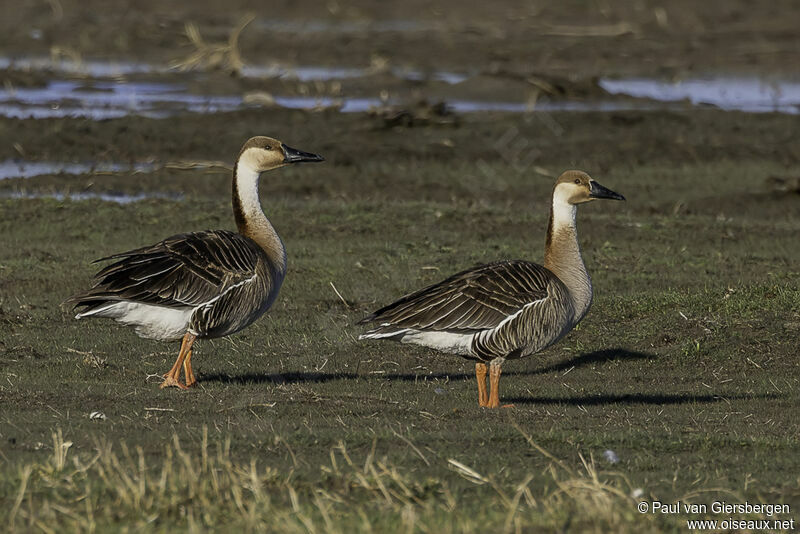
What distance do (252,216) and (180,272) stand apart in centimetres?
126

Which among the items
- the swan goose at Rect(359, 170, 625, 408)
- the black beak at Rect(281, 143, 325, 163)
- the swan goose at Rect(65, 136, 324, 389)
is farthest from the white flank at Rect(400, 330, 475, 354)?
the black beak at Rect(281, 143, 325, 163)

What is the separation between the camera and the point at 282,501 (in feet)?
22.0

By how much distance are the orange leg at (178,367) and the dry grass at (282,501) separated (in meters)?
3.22

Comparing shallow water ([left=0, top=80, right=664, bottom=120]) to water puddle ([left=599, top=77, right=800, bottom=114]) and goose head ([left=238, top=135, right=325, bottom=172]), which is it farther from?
goose head ([left=238, top=135, right=325, bottom=172])

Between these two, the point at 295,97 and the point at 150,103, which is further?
the point at 295,97

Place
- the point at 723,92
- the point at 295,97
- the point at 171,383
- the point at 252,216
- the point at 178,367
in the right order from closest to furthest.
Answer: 1. the point at 171,383
2. the point at 178,367
3. the point at 252,216
4. the point at 295,97
5. the point at 723,92

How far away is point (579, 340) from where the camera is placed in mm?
13336

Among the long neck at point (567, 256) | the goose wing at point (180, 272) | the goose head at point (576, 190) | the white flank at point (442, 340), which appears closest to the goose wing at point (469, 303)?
the white flank at point (442, 340)

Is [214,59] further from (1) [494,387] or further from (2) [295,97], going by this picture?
(1) [494,387]

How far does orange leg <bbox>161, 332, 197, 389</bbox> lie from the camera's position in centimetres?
1057

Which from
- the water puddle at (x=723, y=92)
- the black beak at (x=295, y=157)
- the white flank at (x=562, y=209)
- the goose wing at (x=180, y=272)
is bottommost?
the water puddle at (x=723, y=92)

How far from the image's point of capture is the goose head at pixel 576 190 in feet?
37.7

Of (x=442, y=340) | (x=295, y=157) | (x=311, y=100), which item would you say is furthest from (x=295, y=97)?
(x=442, y=340)

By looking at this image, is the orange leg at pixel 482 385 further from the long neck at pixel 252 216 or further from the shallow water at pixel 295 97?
the shallow water at pixel 295 97
